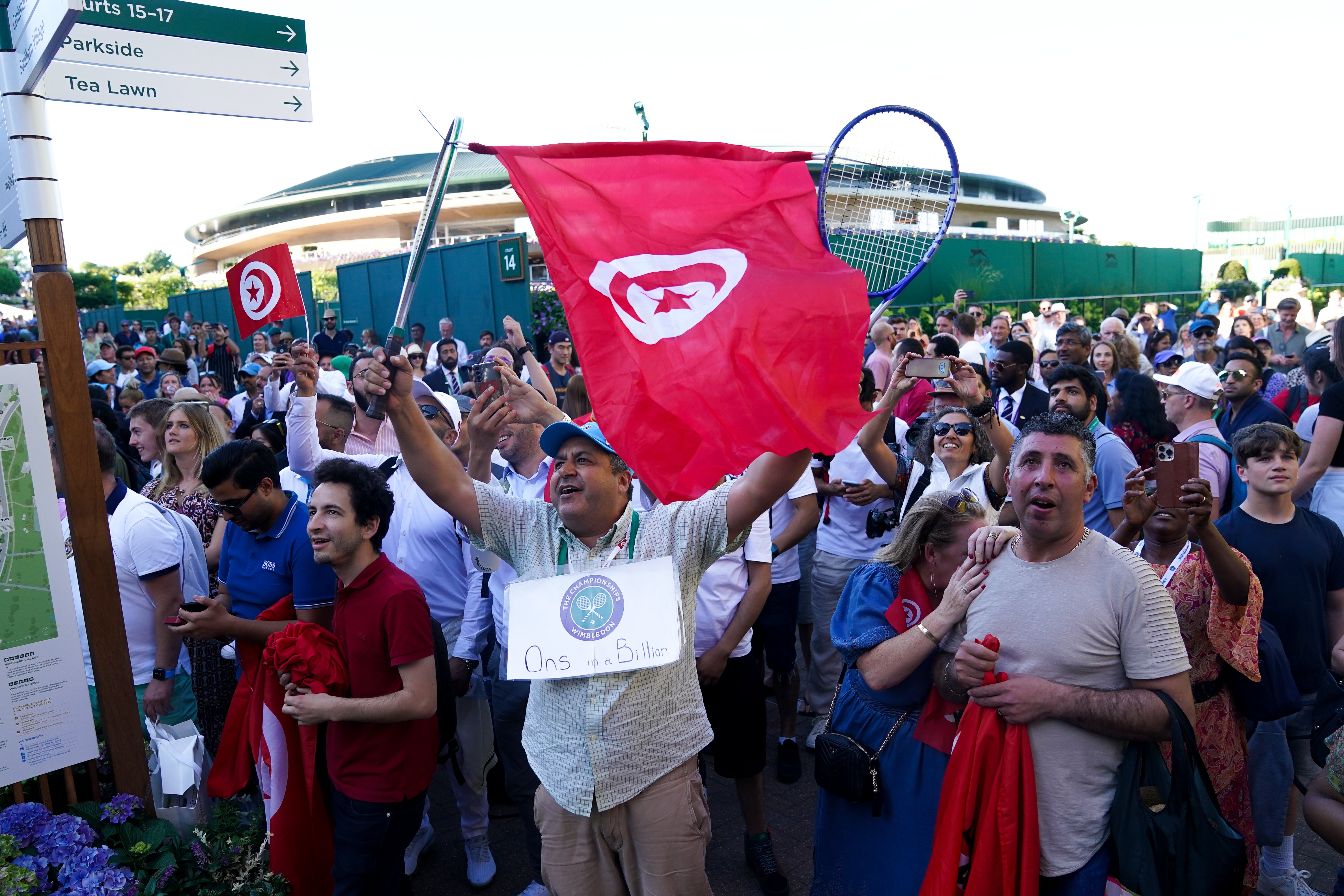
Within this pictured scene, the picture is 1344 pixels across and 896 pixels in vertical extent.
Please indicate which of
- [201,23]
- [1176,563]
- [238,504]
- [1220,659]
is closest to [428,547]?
[238,504]

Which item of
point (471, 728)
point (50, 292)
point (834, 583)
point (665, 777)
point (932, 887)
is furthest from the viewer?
point (834, 583)

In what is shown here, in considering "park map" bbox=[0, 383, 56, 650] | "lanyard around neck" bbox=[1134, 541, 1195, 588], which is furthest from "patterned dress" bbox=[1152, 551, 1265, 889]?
"park map" bbox=[0, 383, 56, 650]

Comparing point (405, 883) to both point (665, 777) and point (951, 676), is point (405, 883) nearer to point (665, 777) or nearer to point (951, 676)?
point (665, 777)

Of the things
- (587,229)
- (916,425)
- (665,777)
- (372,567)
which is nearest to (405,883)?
(372,567)

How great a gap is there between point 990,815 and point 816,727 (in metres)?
2.81

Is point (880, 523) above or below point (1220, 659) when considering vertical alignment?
above

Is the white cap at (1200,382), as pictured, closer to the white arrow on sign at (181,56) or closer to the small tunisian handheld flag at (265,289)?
the white arrow on sign at (181,56)

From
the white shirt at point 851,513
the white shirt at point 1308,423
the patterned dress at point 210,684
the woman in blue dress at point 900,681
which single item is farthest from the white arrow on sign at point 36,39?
the white shirt at point 1308,423

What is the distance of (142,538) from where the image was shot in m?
3.55

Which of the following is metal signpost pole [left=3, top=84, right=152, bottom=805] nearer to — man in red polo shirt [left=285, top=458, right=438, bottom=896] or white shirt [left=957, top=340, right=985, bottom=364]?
man in red polo shirt [left=285, top=458, right=438, bottom=896]

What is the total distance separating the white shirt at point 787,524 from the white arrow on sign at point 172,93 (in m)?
2.75

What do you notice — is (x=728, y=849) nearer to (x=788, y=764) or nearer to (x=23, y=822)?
(x=788, y=764)

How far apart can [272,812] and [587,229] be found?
2.27 m

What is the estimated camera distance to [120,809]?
290cm
